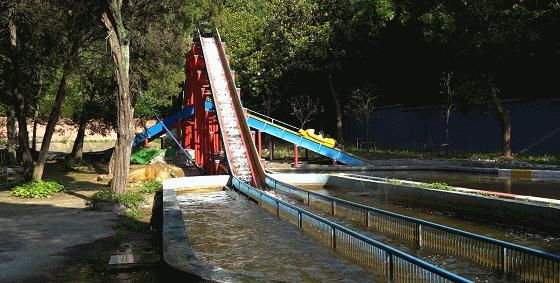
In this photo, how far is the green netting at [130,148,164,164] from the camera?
35781mm

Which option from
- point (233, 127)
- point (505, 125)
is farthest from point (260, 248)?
point (505, 125)

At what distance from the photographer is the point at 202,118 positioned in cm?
3086

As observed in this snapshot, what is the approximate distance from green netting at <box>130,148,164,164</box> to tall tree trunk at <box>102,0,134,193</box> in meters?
19.6

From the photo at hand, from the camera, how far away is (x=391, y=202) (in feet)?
57.4

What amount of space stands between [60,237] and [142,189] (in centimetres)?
919

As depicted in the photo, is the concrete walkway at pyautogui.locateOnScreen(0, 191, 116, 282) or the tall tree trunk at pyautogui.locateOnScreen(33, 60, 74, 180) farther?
the tall tree trunk at pyautogui.locateOnScreen(33, 60, 74, 180)

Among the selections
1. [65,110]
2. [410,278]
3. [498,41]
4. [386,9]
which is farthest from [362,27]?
[410,278]

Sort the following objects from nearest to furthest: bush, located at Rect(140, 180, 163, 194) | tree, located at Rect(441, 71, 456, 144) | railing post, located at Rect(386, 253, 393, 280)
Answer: railing post, located at Rect(386, 253, 393, 280)
bush, located at Rect(140, 180, 163, 194)
tree, located at Rect(441, 71, 456, 144)


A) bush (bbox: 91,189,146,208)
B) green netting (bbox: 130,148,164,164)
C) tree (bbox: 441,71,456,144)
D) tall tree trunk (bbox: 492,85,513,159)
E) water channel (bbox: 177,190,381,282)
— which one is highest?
tree (bbox: 441,71,456,144)

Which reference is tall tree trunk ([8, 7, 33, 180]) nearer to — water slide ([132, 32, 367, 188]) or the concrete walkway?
the concrete walkway

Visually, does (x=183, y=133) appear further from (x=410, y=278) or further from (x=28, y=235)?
(x=410, y=278)

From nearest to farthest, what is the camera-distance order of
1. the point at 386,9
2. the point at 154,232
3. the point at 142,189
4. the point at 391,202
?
the point at 154,232, the point at 391,202, the point at 142,189, the point at 386,9

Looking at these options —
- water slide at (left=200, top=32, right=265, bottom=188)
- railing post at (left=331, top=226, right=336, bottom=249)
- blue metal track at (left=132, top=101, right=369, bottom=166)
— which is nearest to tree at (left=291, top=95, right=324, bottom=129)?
blue metal track at (left=132, top=101, right=369, bottom=166)

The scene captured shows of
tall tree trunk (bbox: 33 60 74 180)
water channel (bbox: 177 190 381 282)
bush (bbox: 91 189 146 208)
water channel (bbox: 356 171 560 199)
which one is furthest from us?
tall tree trunk (bbox: 33 60 74 180)
